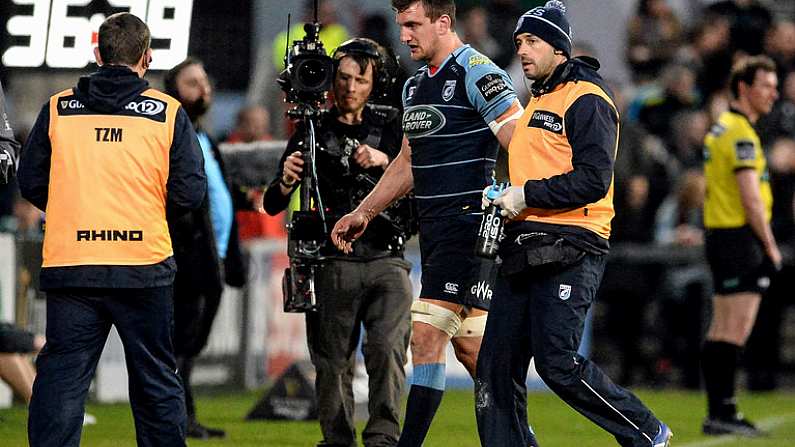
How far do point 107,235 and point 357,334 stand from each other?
7.07ft

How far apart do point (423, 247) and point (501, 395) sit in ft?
3.26

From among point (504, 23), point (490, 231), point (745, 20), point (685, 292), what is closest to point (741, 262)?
point (490, 231)

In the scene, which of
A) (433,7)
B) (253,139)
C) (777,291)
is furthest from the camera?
(777,291)

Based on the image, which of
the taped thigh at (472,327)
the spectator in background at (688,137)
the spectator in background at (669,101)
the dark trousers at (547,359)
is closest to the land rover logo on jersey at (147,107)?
the dark trousers at (547,359)

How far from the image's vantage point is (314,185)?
8914 millimetres

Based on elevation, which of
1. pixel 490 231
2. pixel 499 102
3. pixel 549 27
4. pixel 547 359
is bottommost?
pixel 547 359

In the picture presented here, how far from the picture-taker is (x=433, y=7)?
8211mm

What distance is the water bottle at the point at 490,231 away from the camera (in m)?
7.45

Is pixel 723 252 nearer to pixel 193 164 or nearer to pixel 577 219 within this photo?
pixel 577 219

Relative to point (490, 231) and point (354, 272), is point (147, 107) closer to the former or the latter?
point (490, 231)

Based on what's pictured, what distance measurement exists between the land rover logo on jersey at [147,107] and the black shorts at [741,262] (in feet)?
17.3

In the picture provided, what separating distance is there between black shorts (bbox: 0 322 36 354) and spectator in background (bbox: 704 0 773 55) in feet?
31.2

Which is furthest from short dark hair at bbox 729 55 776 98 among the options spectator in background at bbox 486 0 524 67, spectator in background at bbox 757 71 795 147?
spectator in background at bbox 486 0 524 67

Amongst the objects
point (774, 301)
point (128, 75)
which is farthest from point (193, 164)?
point (774, 301)
